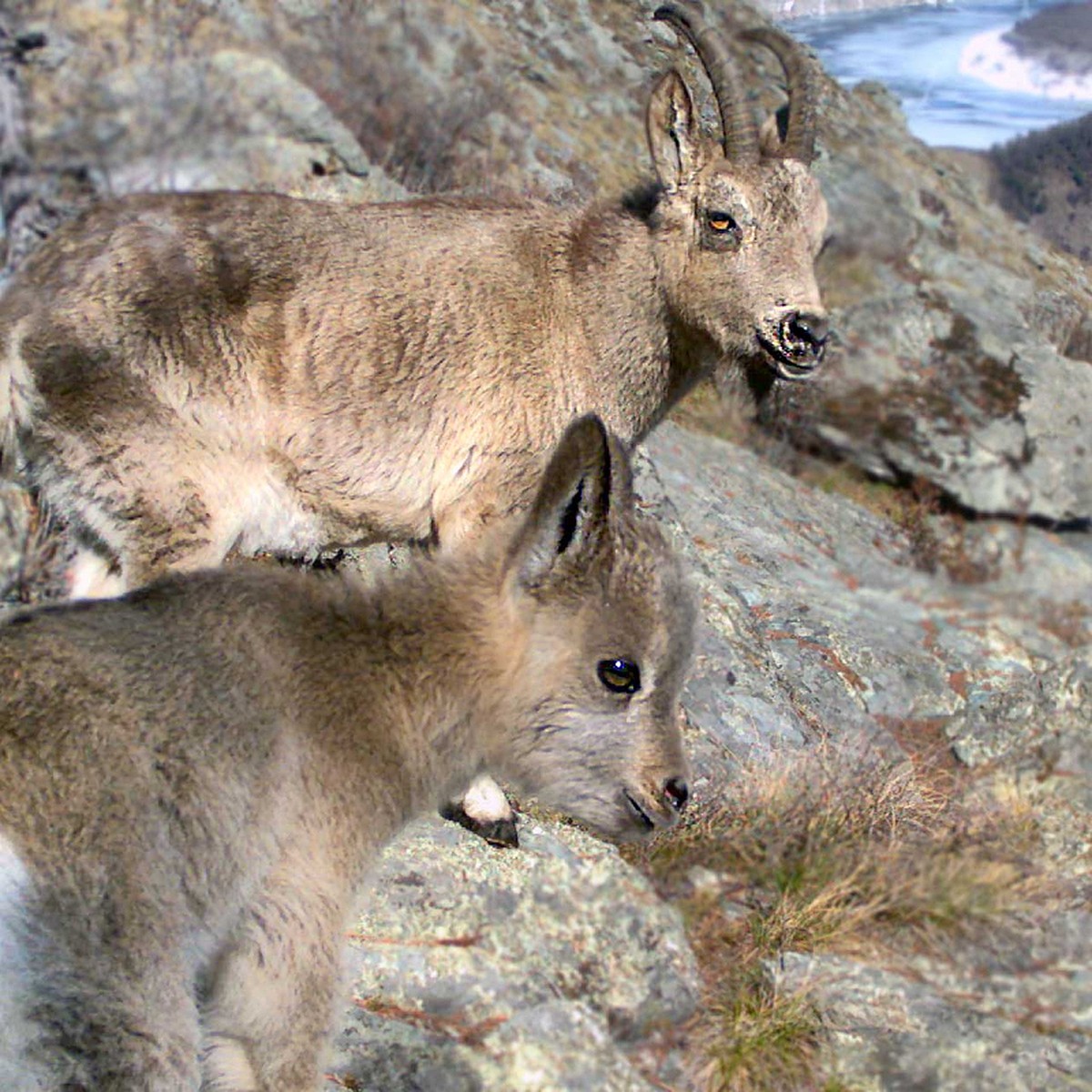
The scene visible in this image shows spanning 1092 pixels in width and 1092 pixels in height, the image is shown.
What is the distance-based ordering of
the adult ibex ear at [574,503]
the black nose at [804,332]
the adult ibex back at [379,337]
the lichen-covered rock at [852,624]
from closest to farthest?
the adult ibex ear at [574,503] → the adult ibex back at [379,337] → the black nose at [804,332] → the lichen-covered rock at [852,624]

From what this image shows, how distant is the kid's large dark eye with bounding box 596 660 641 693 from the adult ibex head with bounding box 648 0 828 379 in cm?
331

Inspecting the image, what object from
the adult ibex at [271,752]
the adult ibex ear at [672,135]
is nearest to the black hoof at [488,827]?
the adult ibex at [271,752]

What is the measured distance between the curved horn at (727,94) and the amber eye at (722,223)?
14.0 inches

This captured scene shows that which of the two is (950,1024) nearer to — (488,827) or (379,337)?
(488,827)

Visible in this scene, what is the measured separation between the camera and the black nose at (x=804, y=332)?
773 centimetres

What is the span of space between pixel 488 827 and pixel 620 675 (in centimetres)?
Result: 266

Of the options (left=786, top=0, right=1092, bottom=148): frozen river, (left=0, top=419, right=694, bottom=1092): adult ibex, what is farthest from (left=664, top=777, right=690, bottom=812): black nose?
(left=786, top=0, right=1092, bottom=148): frozen river

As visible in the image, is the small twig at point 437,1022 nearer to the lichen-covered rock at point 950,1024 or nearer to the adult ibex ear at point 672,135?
the lichen-covered rock at point 950,1024

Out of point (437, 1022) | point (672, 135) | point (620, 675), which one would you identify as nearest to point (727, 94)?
point (672, 135)

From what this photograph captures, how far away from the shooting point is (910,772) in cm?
906

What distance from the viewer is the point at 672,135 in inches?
316

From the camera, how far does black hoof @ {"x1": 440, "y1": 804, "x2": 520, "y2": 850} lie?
7.41 meters

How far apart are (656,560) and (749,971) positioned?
12.4ft

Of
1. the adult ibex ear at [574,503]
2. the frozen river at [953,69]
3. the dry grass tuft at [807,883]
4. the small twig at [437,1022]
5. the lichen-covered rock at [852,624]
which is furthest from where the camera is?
the frozen river at [953,69]
